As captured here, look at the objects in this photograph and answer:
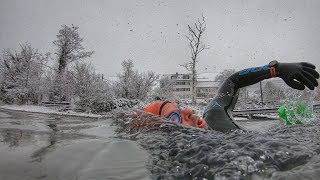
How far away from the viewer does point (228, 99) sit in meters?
4.58

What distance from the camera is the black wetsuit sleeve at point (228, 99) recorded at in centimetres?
424

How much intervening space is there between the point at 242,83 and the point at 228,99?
0.42 meters

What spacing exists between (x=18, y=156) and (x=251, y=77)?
367 cm

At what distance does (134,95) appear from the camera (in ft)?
131

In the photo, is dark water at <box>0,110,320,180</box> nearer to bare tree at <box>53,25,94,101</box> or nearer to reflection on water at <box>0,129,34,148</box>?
reflection on water at <box>0,129,34,148</box>

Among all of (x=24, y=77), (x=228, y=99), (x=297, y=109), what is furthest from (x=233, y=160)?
(x=24, y=77)

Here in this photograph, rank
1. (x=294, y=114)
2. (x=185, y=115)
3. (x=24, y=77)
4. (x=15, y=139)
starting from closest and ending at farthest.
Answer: (x=15, y=139)
(x=185, y=115)
(x=294, y=114)
(x=24, y=77)

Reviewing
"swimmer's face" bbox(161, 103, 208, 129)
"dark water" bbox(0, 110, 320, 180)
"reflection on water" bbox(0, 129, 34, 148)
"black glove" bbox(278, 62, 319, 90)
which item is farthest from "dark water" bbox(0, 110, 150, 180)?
"black glove" bbox(278, 62, 319, 90)

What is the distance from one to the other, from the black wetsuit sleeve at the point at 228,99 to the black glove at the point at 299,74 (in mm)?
265

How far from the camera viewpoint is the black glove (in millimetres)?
4223

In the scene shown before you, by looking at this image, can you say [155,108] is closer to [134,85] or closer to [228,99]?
Answer: [228,99]

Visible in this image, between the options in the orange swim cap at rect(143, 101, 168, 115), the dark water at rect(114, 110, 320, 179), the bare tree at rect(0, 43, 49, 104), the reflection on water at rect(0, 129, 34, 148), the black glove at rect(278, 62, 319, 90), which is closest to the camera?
the dark water at rect(114, 110, 320, 179)

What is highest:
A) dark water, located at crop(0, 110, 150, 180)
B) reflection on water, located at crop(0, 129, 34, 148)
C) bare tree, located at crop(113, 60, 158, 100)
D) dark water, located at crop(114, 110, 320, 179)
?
bare tree, located at crop(113, 60, 158, 100)

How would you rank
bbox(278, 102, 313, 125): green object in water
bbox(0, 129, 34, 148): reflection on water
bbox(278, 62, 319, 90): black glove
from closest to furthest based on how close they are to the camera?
bbox(0, 129, 34, 148): reflection on water → bbox(278, 62, 319, 90): black glove → bbox(278, 102, 313, 125): green object in water
